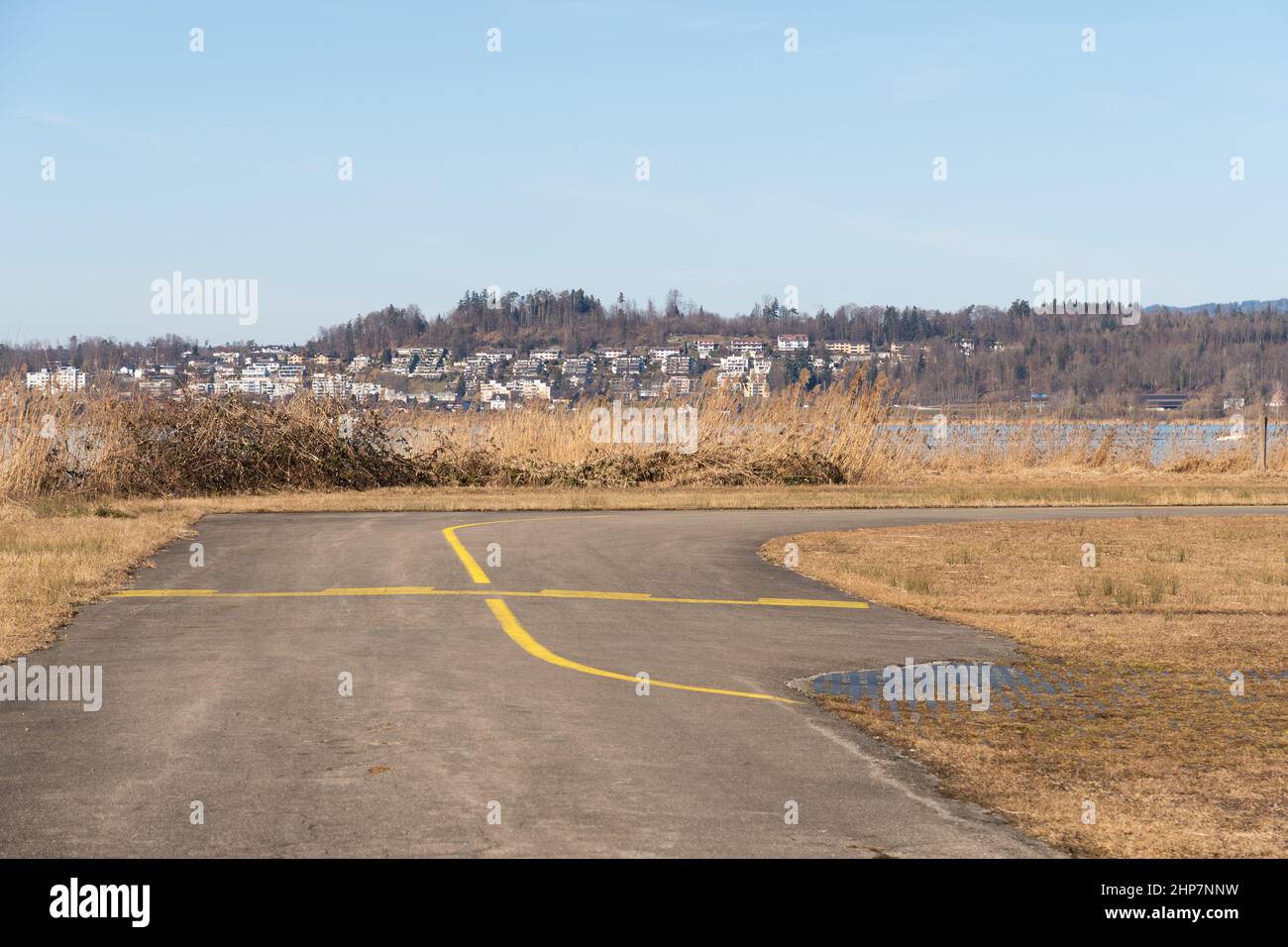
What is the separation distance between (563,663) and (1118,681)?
189 inches

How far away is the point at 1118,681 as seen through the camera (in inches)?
434

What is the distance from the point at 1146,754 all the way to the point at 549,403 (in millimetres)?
35237

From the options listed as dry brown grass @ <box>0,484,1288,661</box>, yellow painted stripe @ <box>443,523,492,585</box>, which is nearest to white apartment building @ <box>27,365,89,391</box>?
dry brown grass @ <box>0,484,1288,661</box>

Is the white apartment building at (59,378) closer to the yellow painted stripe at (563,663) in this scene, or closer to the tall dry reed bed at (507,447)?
the tall dry reed bed at (507,447)

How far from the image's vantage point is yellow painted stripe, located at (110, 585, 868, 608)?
15.8 metres

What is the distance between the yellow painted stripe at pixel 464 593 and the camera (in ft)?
51.7

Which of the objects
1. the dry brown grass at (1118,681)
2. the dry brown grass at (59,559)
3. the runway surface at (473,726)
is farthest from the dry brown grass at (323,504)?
the dry brown grass at (1118,681)

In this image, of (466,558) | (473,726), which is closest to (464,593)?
(466,558)

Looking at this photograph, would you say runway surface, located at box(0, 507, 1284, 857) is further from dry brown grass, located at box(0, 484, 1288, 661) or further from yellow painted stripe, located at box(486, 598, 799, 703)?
dry brown grass, located at box(0, 484, 1288, 661)

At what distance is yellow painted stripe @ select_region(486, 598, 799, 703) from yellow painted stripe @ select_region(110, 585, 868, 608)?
1391 millimetres

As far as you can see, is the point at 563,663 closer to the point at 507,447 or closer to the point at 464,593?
the point at 464,593

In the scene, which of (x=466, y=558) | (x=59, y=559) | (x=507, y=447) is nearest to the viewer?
(x=59, y=559)

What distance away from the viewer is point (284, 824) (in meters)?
6.30
